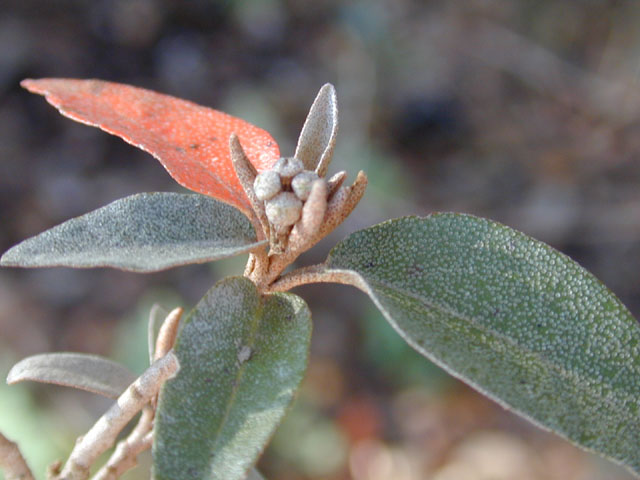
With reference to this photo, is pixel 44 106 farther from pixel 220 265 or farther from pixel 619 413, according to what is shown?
pixel 619 413

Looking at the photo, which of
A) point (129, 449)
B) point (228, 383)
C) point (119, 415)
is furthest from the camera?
point (129, 449)

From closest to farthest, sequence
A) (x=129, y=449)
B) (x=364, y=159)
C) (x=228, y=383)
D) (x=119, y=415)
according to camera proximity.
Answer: (x=228, y=383), (x=119, y=415), (x=129, y=449), (x=364, y=159)

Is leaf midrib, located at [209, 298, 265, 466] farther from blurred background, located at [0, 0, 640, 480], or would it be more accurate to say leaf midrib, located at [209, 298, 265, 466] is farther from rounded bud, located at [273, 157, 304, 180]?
blurred background, located at [0, 0, 640, 480]

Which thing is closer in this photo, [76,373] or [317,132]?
[317,132]

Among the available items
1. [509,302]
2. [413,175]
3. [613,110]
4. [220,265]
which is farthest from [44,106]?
[509,302]

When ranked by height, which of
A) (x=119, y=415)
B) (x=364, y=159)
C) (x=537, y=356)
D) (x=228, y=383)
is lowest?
(x=364, y=159)

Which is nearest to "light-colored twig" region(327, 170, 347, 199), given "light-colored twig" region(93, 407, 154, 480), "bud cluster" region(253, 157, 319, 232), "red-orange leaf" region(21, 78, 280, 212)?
"bud cluster" region(253, 157, 319, 232)

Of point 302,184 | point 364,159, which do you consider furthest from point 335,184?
point 364,159

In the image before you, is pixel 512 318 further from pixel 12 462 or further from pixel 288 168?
pixel 12 462
